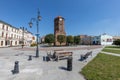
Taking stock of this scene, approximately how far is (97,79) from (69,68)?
221 centimetres

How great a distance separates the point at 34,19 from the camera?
1536 cm

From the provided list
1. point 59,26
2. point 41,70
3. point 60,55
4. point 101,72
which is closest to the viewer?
point 101,72

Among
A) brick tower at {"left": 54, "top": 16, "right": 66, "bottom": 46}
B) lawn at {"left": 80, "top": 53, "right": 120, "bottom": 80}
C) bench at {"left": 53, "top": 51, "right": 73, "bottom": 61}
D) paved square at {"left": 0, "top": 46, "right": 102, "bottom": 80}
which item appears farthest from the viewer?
brick tower at {"left": 54, "top": 16, "right": 66, "bottom": 46}

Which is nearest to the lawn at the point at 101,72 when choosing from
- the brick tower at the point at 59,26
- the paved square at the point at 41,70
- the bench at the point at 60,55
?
the paved square at the point at 41,70

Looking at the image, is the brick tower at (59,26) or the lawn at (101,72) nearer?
the lawn at (101,72)

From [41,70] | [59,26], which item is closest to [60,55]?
[41,70]

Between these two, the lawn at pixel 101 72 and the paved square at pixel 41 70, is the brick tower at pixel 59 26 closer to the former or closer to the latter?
the paved square at pixel 41 70

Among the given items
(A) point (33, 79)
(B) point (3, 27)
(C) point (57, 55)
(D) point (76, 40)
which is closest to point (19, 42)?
(B) point (3, 27)

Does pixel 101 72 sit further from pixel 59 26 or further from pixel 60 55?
pixel 59 26

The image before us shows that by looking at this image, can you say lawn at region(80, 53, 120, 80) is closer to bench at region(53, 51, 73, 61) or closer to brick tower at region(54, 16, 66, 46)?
bench at region(53, 51, 73, 61)

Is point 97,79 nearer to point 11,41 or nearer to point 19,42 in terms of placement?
point 11,41

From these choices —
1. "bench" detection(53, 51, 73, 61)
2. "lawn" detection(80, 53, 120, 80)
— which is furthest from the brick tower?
"lawn" detection(80, 53, 120, 80)

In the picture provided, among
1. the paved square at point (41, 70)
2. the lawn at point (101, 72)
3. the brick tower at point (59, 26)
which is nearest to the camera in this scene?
the lawn at point (101, 72)

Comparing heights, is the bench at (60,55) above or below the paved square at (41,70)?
above
